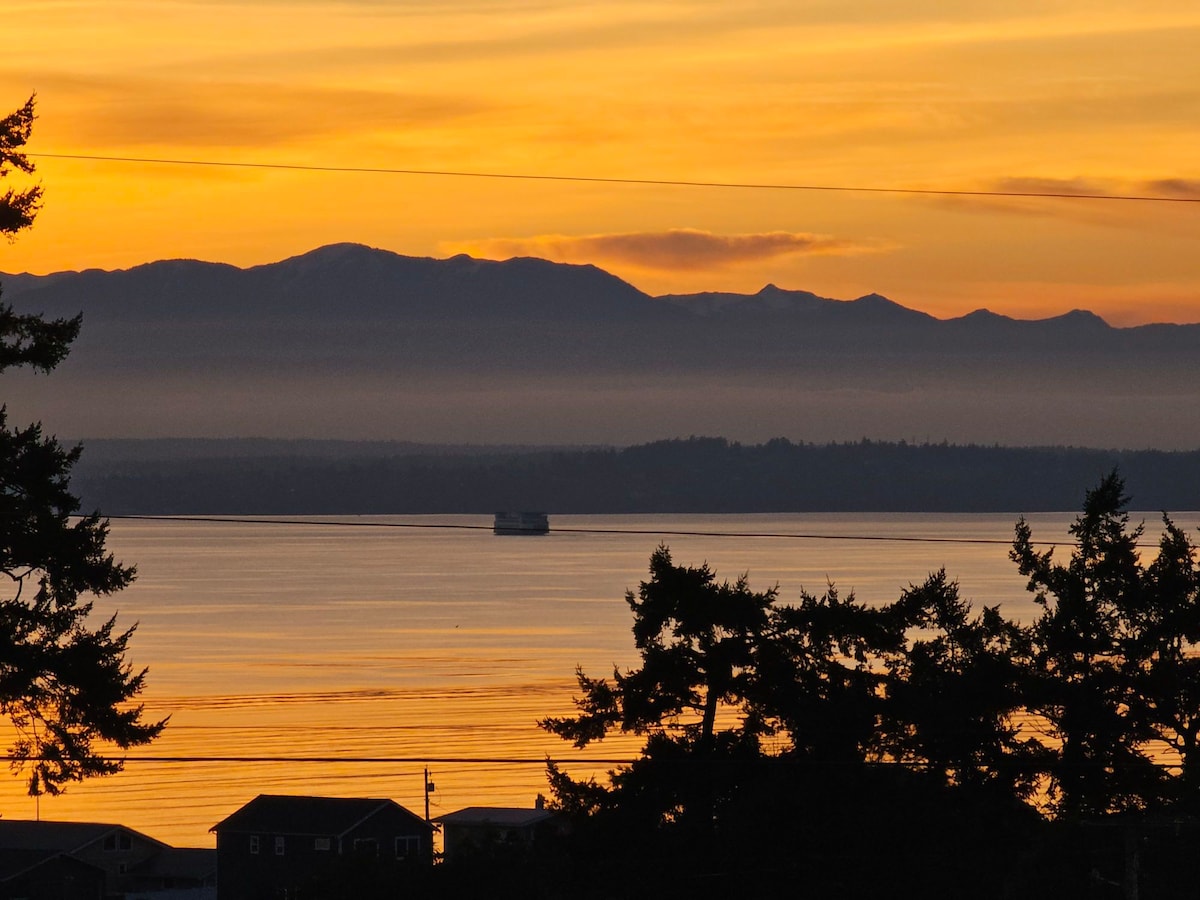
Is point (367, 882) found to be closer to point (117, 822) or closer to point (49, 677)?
point (49, 677)

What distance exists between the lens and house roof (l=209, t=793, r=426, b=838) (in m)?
51.4

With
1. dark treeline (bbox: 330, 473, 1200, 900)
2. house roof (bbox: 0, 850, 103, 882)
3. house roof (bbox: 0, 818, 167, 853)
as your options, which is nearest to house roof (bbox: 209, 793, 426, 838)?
house roof (bbox: 0, 818, 167, 853)

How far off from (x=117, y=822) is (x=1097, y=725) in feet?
139

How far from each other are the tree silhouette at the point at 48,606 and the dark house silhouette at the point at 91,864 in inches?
1421

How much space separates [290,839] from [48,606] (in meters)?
35.3

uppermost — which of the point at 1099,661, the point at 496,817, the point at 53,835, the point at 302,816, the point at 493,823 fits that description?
the point at 1099,661

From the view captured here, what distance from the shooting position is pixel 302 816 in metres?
52.2

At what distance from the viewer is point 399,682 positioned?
273 ft

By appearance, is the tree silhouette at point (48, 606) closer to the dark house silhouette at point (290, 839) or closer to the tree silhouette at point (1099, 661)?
the tree silhouette at point (1099, 661)

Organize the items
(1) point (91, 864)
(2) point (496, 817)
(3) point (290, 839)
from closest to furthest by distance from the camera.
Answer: (3) point (290, 839) → (1) point (91, 864) → (2) point (496, 817)

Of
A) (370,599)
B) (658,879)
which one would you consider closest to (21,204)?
(658,879)

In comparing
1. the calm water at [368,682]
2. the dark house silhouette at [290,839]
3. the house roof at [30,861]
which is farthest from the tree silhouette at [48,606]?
the house roof at [30,861]

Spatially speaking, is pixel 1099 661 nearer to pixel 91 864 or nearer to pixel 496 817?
pixel 496 817

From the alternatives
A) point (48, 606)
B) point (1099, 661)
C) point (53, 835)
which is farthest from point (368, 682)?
point (48, 606)
